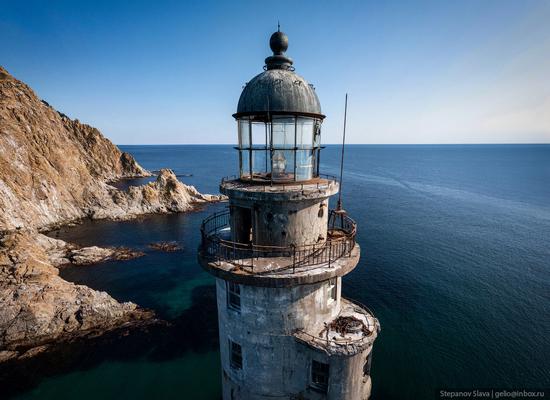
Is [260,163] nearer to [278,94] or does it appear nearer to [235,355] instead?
[278,94]

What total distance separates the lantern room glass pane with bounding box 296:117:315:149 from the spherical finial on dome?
3.02 metres

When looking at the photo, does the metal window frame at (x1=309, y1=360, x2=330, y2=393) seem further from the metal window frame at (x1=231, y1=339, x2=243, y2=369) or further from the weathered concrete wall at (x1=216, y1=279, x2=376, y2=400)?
the metal window frame at (x1=231, y1=339, x2=243, y2=369)

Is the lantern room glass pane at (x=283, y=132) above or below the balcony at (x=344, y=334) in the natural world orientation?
above

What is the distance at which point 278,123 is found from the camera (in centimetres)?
1101

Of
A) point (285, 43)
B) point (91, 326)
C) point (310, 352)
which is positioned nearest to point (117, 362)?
point (91, 326)

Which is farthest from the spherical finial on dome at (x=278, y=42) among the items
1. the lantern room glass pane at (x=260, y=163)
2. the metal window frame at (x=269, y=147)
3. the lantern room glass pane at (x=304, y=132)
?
the lantern room glass pane at (x=260, y=163)

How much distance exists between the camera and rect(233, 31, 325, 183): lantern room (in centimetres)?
1062

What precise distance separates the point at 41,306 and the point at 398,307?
3268 centimetres

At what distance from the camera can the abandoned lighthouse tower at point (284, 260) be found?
10.6 meters

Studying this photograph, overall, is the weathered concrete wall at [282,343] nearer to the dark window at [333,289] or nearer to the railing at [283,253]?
the dark window at [333,289]

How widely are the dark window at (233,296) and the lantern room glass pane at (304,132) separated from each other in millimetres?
5997

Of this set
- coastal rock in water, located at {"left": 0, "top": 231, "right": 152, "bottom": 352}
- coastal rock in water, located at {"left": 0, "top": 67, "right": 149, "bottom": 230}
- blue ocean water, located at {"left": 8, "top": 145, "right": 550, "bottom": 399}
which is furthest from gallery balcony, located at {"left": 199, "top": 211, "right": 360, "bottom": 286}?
coastal rock in water, located at {"left": 0, "top": 67, "right": 149, "bottom": 230}

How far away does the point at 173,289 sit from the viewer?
3362 centimetres

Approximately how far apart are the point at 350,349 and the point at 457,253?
38.5 m
